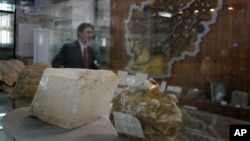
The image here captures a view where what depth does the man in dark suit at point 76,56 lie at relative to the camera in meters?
0.97

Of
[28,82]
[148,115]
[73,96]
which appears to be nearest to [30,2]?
[28,82]

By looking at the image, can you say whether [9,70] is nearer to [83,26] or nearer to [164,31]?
[83,26]

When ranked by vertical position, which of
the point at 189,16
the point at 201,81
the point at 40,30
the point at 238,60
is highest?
the point at 189,16

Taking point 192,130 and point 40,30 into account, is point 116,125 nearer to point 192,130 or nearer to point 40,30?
point 192,130

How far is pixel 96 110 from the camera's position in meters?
0.61

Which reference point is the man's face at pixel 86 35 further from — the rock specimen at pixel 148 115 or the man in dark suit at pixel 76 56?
the rock specimen at pixel 148 115

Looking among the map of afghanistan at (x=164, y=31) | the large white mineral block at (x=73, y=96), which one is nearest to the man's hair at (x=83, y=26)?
the large white mineral block at (x=73, y=96)

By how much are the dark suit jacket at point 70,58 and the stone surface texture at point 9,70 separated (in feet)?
0.43

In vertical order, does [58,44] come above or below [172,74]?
above

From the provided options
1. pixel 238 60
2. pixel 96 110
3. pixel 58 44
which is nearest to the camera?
pixel 96 110

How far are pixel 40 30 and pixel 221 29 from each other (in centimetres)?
107

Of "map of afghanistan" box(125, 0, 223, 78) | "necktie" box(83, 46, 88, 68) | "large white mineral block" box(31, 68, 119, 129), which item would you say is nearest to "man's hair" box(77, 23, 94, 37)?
"necktie" box(83, 46, 88, 68)

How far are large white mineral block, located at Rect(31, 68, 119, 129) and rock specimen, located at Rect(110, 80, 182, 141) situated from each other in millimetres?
96

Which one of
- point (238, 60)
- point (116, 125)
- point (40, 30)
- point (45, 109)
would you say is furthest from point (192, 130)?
point (238, 60)
